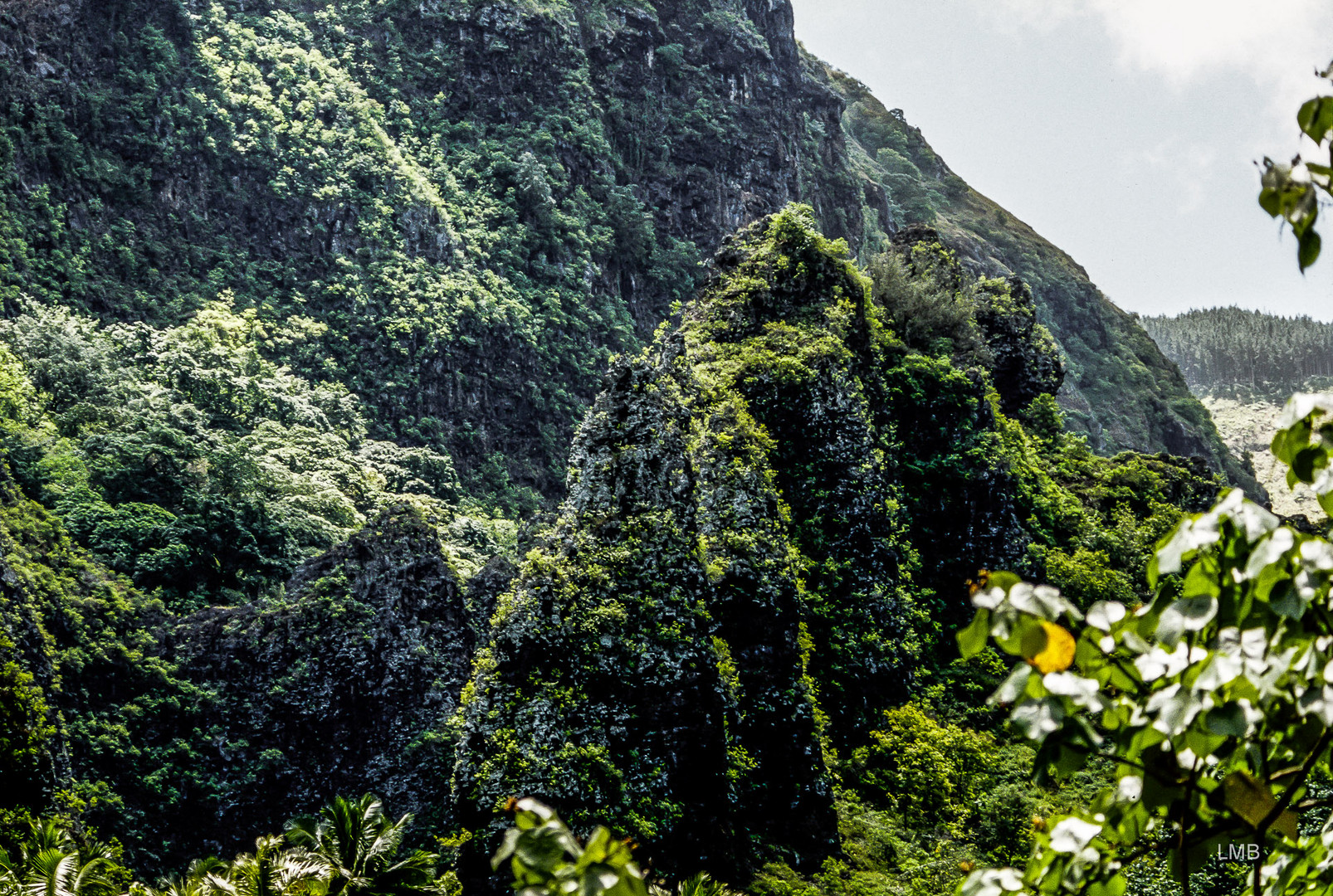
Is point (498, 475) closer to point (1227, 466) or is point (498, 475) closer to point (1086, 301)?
point (1227, 466)

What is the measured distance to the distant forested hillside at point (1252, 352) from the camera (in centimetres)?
9819

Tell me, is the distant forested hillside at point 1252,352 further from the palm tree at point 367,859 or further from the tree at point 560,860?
the tree at point 560,860

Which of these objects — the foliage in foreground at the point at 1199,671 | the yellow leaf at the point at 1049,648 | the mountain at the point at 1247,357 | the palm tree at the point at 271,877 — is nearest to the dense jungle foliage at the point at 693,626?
the palm tree at the point at 271,877

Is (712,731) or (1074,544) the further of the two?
(1074,544)

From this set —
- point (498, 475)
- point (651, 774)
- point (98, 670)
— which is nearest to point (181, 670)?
point (98, 670)

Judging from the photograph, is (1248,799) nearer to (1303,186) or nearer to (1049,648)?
(1049,648)

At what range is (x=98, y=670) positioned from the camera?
21469 millimetres

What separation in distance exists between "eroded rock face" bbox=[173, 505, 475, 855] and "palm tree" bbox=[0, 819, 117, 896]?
23.5 feet

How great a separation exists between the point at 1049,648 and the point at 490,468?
36826mm

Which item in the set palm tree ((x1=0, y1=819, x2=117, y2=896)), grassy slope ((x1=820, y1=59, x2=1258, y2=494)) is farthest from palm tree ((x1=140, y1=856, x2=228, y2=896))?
grassy slope ((x1=820, y1=59, x2=1258, y2=494))

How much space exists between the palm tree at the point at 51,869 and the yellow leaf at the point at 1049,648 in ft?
42.7

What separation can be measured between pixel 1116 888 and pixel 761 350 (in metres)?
17.7

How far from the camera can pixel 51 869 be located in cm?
1162

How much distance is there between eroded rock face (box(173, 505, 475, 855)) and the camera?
69.0 feet
